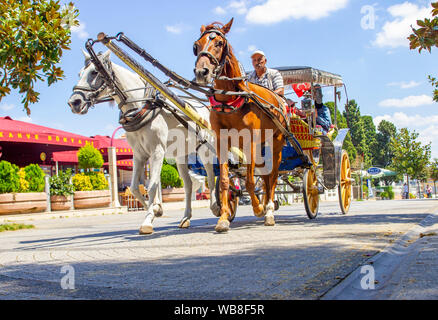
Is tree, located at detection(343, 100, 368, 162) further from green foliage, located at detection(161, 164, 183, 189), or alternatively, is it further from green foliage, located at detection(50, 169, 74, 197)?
green foliage, located at detection(50, 169, 74, 197)

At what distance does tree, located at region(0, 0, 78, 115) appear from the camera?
23.2 ft

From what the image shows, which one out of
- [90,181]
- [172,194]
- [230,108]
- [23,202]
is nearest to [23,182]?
[23,202]

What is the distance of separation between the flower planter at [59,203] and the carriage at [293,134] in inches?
354

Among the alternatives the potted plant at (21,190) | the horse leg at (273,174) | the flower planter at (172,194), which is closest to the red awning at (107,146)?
the flower planter at (172,194)

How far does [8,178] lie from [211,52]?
34.8 ft

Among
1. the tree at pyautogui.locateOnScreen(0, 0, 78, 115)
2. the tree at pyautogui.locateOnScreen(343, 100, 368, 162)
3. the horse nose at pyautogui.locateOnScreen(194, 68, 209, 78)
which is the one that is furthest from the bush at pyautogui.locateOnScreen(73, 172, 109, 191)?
the tree at pyautogui.locateOnScreen(343, 100, 368, 162)

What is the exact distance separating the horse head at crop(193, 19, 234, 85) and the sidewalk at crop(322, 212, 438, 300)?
2598mm

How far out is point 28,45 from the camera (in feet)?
23.3

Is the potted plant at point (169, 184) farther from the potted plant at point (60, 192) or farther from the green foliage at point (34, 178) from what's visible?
the green foliage at point (34, 178)

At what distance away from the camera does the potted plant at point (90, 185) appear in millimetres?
16078

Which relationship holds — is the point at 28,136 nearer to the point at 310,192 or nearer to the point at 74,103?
the point at 74,103

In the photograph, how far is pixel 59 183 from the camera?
1530 cm
